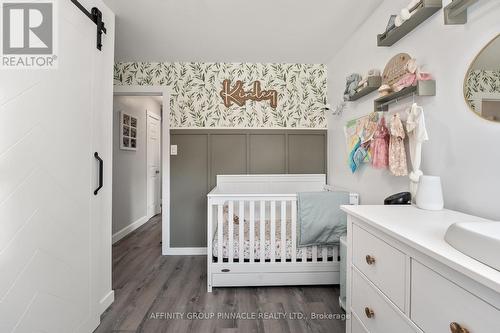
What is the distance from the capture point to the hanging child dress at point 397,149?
55.3 inches

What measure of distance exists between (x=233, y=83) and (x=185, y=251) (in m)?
2.16

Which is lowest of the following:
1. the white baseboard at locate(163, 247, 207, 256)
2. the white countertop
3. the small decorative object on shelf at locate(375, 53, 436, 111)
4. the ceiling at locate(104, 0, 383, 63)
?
the white baseboard at locate(163, 247, 207, 256)

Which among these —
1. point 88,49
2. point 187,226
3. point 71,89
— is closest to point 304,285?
point 187,226

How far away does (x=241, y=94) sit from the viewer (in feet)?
9.26

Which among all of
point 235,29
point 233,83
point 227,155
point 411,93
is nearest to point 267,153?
point 227,155

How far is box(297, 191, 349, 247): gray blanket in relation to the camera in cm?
190

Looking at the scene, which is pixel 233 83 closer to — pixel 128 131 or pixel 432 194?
pixel 128 131

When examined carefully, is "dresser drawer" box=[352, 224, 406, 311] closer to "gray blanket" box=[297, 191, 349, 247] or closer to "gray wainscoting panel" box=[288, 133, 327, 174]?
"gray blanket" box=[297, 191, 349, 247]

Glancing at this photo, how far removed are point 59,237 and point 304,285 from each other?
1855mm

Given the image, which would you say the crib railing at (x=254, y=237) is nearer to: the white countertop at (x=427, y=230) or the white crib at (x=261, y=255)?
the white crib at (x=261, y=255)

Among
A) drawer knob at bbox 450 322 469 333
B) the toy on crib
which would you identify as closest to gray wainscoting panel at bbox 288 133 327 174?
the toy on crib

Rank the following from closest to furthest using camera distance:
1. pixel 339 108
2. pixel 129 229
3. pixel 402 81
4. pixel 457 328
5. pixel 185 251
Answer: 1. pixel 457 328
2. pixel 402 81
3. pixel 339 108
4. pixel 185 251
5. pixel 129 229

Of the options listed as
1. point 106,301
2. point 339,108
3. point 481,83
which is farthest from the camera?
point 339,108

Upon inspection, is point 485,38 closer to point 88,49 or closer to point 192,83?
point 88,49
